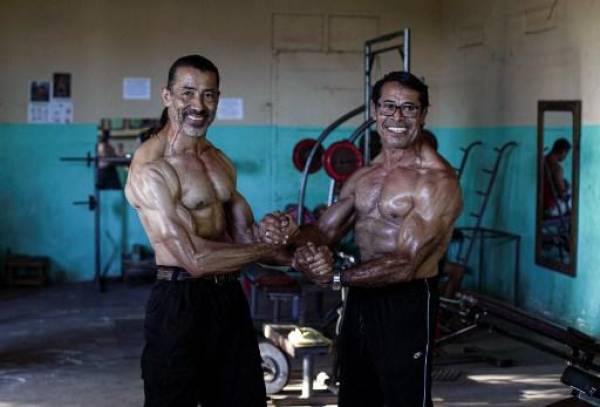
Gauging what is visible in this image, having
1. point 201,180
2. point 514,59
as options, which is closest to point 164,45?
point 514,59

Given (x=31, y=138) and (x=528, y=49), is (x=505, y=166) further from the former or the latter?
(x=31, y=138)

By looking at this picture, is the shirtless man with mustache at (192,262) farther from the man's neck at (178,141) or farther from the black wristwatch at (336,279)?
the black wristwatch at (336,279)

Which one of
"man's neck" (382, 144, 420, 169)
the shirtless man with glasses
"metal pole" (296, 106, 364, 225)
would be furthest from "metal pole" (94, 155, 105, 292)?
"man's neck" (382, 144, 420, 169)

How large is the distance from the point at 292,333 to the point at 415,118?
6.23 ft

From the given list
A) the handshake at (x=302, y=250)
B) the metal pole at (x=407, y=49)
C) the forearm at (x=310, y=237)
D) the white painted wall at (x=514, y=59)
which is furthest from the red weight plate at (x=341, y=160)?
the handshake at (x=302, y=250)

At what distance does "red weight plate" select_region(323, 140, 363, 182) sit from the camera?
6.23 metres

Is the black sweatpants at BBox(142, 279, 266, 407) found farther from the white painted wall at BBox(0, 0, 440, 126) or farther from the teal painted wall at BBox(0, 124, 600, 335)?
the white painted wall at BBox(0, 0, 440, 126)

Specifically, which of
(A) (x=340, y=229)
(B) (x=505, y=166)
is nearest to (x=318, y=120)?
(B) (x=505, y=166)

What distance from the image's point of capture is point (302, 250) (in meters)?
3.78

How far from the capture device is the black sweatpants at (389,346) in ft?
11.5

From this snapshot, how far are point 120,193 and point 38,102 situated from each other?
112cm

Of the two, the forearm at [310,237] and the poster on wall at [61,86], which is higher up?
the poster on wall at [61,86]

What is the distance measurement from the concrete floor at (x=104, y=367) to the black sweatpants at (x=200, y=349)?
1.40m

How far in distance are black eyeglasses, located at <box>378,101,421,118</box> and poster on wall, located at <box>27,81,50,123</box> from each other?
5.81 meters
